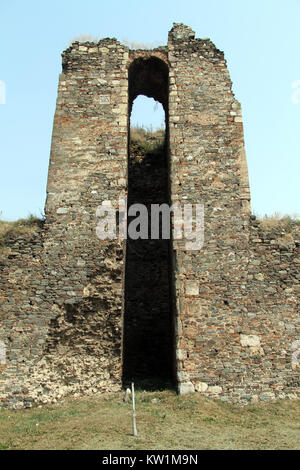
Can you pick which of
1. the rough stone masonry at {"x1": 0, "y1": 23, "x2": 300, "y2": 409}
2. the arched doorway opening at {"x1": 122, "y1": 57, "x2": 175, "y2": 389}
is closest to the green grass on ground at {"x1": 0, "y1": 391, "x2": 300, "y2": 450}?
the rough stone masonry at {"x1": 0, "y1": 23, "x2": 300, "y2": 409}

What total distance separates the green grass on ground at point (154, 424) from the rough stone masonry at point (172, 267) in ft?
0.97

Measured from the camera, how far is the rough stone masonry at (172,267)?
6559 mm

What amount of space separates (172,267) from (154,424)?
2949 millimetres

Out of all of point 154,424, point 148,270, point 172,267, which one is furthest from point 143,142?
point 154,424

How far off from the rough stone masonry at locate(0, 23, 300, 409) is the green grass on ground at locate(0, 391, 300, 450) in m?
0.29

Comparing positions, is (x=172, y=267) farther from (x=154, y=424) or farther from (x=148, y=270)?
(x=154, y=424)

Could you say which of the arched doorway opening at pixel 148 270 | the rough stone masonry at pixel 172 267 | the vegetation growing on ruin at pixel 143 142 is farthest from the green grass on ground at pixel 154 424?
the vegetation growing on ruin at pixel 143 142

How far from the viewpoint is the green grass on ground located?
4.64m

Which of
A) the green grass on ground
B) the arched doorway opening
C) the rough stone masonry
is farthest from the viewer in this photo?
the arched doorway opening

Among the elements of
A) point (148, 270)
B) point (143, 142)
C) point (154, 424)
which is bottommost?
point (154, 424)

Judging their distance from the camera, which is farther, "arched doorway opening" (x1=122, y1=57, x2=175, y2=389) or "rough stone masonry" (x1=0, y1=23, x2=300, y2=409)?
"arched doorway opening" (x1=122, y1=57, x2=175, y2=389)

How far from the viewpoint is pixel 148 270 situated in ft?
32.5

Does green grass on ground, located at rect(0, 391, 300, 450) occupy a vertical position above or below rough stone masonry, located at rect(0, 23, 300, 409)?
below

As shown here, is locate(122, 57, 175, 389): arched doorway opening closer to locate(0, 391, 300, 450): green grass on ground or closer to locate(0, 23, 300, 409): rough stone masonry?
locate(0, 23, 300, 409): rough stone masonry
